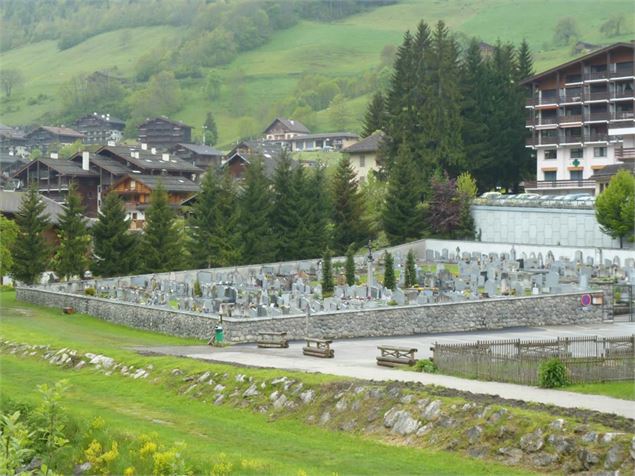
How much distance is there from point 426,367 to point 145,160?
9154cm

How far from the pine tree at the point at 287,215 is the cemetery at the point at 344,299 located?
7.69 metres

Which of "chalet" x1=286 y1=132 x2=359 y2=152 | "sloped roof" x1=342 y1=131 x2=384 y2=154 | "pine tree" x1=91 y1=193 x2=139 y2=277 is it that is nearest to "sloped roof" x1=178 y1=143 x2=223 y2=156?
"chalet" x1=286 y1=132 x2=359 y2=152

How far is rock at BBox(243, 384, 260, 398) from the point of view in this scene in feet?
94.4

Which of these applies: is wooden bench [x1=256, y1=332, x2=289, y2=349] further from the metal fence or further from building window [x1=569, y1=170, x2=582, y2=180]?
building window [x1=569, y1=170, x2=582, y2=180]

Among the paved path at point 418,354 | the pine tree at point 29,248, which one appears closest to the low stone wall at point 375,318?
the paved path at point 418,354

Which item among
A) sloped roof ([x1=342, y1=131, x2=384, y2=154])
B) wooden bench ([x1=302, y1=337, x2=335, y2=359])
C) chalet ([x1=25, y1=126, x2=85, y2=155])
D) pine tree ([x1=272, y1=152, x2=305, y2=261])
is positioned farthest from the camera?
chalet ([x1=25, y1=126, x2=85, y2=155])

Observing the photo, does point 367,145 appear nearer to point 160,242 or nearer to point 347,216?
point 347,216

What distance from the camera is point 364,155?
364ft

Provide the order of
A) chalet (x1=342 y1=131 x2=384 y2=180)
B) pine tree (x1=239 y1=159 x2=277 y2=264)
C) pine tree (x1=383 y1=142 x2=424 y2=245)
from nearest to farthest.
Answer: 1. pine tree (x1=239 y1=159 x2=277 y2=264)
2. pine tree (x1=383 y1=142 x2=424 y2=245)
3. chalet (x1=342 y1=131 x2=384 y2=180)

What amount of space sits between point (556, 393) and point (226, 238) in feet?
139

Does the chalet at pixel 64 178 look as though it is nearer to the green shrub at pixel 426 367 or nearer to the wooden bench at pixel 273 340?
the wooden bench at pixel 273 340

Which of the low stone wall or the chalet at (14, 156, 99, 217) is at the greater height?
the chalet at (14, 156, 99, 217)

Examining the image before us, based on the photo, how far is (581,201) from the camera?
77500 mm

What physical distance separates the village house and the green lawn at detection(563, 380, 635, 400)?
202ft
